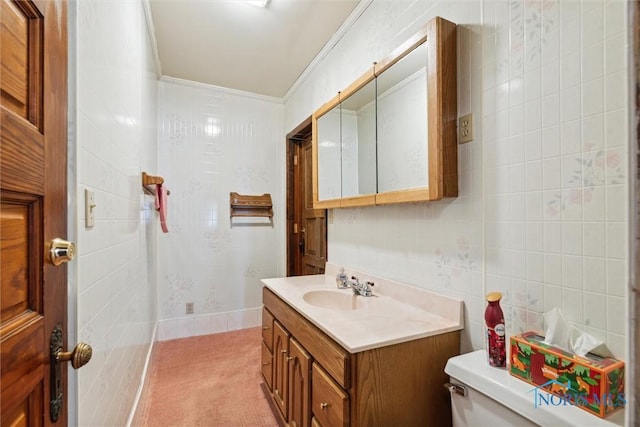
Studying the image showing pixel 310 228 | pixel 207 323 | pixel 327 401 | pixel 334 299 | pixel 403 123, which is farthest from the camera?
pixel 207 323

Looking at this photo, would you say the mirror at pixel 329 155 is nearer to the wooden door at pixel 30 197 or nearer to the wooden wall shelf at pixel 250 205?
the wooden wall shelf at pixel 250 205

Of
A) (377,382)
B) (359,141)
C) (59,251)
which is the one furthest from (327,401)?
(359,141)

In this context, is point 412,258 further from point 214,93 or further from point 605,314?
point 214,93

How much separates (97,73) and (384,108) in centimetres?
124

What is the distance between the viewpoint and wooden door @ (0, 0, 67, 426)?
0.45 m

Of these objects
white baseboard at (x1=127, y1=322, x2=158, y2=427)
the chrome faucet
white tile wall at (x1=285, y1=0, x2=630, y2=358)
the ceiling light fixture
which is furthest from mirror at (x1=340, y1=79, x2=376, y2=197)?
white baseboard at (x1=127, y1=322, x2=158, y2=427)

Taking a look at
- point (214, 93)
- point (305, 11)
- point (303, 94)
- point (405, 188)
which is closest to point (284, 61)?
point (303, 94)

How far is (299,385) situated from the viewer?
1398 mm

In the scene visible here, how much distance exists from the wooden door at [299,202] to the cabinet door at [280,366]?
1.17m

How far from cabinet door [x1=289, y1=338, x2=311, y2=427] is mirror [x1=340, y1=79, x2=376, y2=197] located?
0.91 m

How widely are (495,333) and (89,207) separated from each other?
1324 mm

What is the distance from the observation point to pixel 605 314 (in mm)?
789

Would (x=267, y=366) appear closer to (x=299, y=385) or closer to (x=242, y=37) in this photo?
(x=299, y=385)

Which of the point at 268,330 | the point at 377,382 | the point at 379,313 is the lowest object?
the point at 268,330
